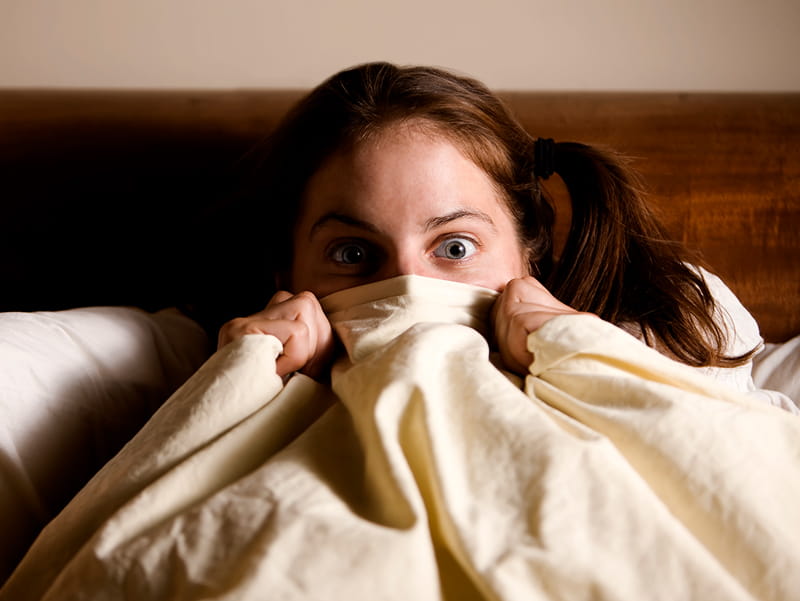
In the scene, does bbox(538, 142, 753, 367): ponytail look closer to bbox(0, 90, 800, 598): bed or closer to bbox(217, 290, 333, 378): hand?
bbox(0, 90, 800, 598): bed

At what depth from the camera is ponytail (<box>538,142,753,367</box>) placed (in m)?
0.90

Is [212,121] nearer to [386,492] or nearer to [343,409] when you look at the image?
[343,409]

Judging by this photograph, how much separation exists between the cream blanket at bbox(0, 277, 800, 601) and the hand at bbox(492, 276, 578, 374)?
45 millimetres

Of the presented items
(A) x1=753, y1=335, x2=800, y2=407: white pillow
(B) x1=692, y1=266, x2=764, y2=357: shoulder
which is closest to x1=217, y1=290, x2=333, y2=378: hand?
(B) x1=692, y1=266, x2=764, y2=357: shoulder

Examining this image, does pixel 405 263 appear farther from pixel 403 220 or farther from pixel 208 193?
pixel 208 193

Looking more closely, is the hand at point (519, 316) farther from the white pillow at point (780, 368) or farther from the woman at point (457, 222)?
the white pillow at point (780, 368)

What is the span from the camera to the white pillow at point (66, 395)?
0.63 metres

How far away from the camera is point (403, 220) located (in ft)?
2.56

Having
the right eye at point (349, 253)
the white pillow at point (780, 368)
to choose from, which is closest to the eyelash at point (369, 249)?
the right eye at point (349, 253)

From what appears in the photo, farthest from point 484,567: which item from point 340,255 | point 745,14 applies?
point 745,14

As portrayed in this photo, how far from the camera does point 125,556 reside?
45 centimetres

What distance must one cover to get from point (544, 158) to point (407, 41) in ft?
1.30

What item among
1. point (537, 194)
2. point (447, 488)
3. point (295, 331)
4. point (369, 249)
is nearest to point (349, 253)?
point (369, 249)

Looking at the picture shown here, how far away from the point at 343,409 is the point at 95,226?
0.62m
